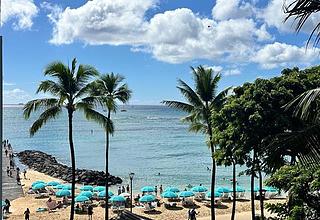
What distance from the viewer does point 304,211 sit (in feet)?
22.8

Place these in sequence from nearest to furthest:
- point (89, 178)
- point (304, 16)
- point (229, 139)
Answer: point (304, 16)
point (229, 139)
point (89, 178)

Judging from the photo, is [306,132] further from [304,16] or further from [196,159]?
[196,159]

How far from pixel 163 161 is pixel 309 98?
71.3 m

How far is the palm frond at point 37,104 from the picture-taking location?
16609mm

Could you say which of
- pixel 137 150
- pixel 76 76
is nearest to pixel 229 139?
pixel 76 76

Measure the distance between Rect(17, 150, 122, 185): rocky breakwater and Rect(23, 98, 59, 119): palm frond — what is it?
3281 cm

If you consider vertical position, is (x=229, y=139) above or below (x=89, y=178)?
above

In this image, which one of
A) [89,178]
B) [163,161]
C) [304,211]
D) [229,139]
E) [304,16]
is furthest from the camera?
[163,161]

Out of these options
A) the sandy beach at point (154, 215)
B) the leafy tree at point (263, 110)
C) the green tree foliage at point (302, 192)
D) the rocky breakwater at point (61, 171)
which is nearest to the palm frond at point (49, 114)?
the leafy tree at point (263, 110)

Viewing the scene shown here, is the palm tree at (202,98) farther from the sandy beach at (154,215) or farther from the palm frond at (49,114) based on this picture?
the sandy beach at (154,215)

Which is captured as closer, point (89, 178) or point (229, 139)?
point (229, 139)

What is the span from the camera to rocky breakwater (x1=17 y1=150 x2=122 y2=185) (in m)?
50.7

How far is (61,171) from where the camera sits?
60.0m

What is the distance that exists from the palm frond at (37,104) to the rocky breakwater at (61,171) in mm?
32809
